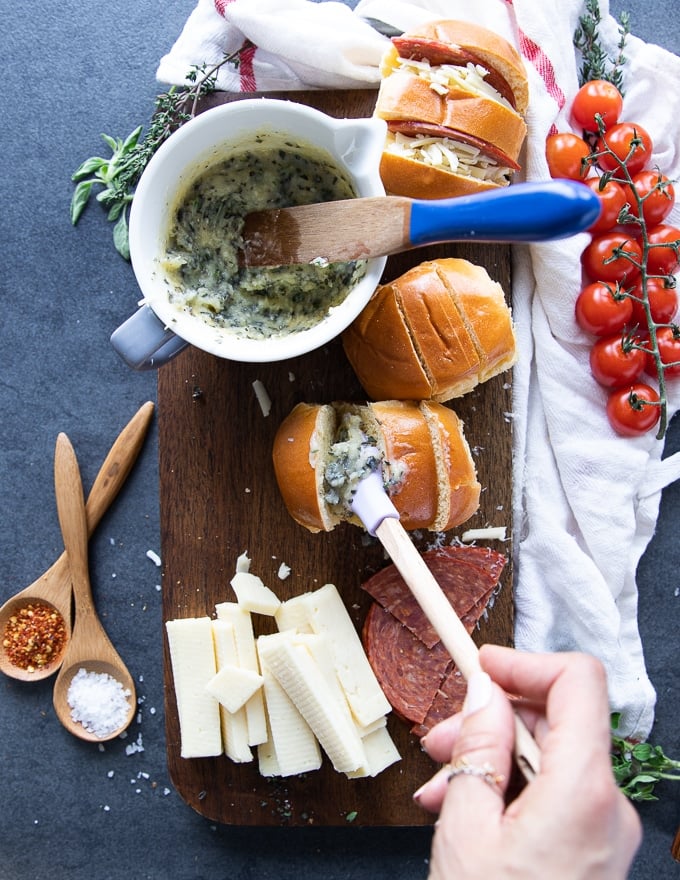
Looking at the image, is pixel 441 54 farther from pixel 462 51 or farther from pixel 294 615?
pixel 294 615

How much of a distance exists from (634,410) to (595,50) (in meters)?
1.28

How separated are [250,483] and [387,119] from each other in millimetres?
1256

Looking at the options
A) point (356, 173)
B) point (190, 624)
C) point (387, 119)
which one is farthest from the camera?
point (190, 624)

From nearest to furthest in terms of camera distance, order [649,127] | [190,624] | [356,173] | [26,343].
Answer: [356,173]
[190,624]
[649,127]
[26,343]

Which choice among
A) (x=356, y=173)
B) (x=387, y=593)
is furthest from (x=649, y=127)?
(x=387, y=593)

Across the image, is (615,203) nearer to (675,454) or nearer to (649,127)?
(649,127)

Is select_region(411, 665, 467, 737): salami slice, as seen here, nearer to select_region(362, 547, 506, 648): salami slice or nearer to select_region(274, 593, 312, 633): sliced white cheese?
select_region(362, 547, 506, 648): salami slice

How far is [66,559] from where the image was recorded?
3.10m

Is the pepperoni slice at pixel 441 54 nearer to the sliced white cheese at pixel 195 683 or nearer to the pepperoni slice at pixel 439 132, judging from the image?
the pepperoni slice at pixel 439 132

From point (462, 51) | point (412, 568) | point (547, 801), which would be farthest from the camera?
point (462, 51)

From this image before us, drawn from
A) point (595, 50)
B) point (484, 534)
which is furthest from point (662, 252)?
point (484, 534)

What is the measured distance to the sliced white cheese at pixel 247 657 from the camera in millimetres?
2764

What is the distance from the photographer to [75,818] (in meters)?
3.15

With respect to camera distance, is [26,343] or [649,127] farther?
[26,343]
